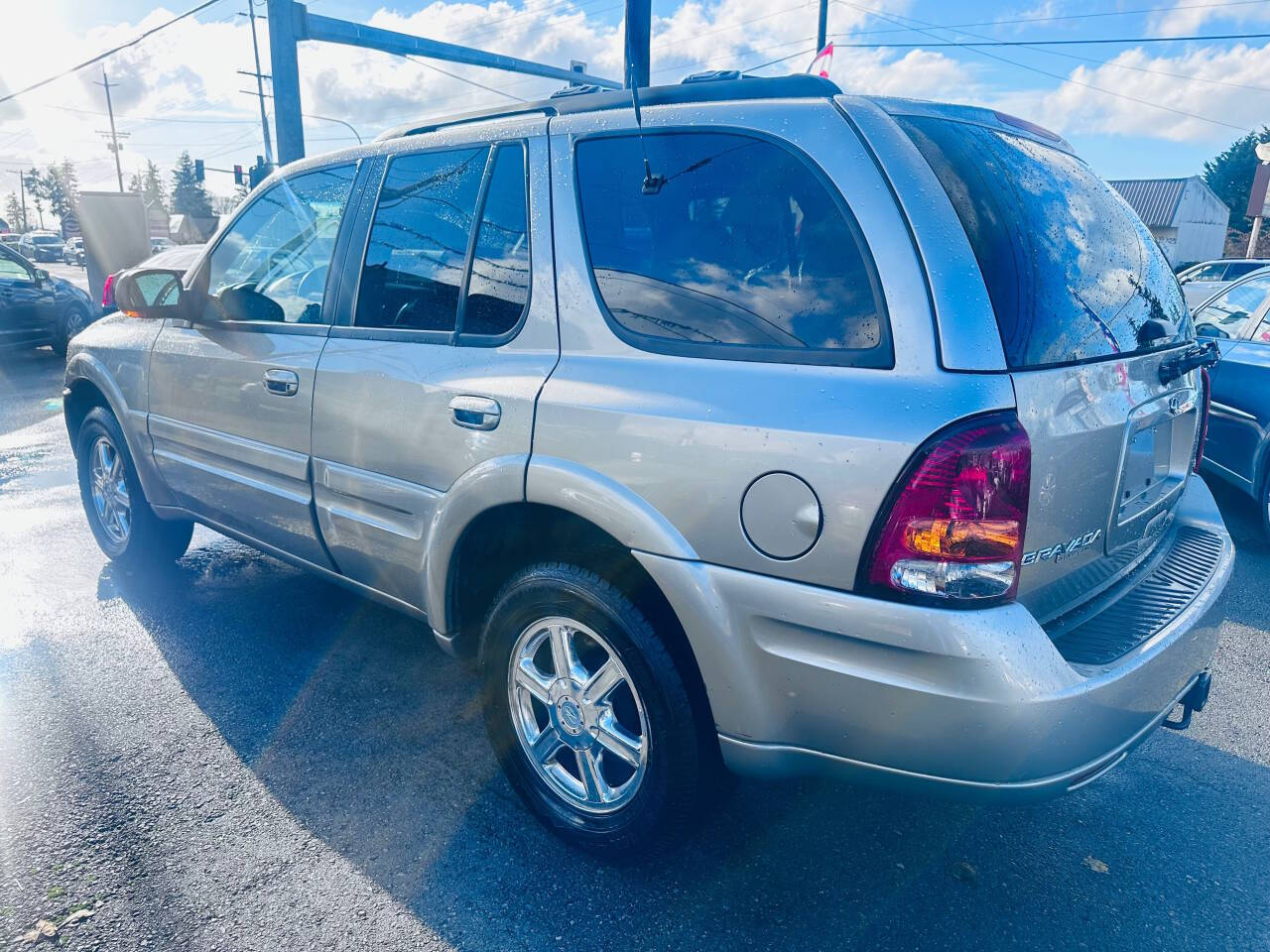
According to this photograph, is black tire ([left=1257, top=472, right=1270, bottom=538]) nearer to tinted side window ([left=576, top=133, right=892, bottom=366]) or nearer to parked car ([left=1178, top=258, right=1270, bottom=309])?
parked car ([left=1178, top=258, right=1270, bottom=309])

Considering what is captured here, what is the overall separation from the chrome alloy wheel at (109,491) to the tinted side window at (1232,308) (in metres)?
5.99

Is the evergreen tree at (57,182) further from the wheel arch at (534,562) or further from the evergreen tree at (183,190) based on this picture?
the wheel arch at (534,562)

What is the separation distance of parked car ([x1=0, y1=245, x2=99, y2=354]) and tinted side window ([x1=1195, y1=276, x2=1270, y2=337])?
13214 millimetres

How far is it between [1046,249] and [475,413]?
4.89 feet

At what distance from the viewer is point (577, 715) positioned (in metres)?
2.44

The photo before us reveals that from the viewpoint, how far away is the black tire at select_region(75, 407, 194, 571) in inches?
171

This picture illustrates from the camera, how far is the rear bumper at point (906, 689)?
1.74m

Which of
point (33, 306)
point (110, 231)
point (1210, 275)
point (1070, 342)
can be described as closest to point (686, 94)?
point (1070, 342)

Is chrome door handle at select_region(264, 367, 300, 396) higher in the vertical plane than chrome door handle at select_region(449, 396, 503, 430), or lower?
lower

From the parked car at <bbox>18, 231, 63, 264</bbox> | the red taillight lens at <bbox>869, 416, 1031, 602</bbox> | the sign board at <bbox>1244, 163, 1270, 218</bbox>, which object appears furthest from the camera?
the parked car at <bbox>18, 231, 63, 264</bbox>

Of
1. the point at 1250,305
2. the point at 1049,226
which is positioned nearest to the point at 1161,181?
the point at 1250,305

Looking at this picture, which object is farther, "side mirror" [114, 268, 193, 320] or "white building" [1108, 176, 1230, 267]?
"white building" [1108, 176, 1230, 267]

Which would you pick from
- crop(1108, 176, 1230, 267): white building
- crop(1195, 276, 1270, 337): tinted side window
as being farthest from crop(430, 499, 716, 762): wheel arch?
crop(1108, 176, 1230, 267): white building

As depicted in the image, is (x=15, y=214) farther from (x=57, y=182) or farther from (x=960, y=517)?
(x=960, y=517)
